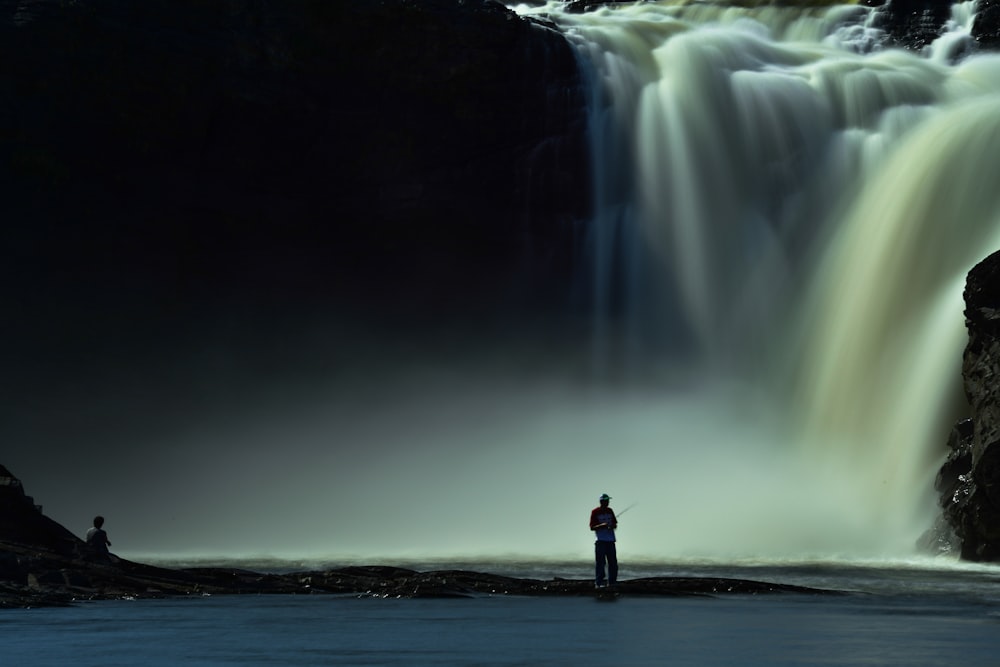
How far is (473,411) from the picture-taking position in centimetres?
5581

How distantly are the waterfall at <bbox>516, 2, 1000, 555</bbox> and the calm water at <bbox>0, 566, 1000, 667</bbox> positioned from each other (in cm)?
1579

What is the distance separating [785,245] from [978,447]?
16529 mm

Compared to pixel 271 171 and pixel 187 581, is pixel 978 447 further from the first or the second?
pixel 271 171

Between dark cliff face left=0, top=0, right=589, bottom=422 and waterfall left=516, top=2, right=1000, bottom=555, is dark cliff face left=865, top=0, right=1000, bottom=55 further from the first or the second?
dark cliff face left=0, top=0, right=589, bottom=422

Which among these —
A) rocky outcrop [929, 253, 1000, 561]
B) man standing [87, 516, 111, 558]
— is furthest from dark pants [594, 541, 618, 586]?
rocky outcrop [929, 253, 1000, 561]

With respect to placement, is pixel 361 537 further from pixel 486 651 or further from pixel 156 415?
pixel 486 651

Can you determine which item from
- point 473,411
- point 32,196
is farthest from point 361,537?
point 32,196

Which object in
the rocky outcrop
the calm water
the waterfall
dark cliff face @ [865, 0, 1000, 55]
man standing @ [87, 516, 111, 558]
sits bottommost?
the calm water

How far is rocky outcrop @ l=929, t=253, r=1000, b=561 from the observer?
36406 millimetres

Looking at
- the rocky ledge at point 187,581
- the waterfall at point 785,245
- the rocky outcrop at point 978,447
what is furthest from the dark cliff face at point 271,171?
the rocky ledge at point 187,581

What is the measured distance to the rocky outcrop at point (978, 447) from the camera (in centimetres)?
3641

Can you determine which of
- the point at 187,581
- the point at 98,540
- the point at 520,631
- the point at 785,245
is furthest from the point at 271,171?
the point at 520,631

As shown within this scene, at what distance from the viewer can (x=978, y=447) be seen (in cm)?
3681

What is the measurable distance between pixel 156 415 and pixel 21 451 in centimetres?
454
